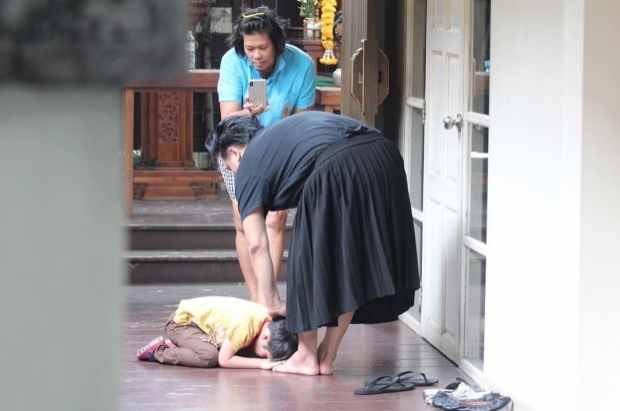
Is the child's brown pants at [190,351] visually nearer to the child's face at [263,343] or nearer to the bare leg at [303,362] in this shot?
the child's face at [263,343]

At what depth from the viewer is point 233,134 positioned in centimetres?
425

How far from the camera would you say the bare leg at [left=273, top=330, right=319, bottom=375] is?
418cm

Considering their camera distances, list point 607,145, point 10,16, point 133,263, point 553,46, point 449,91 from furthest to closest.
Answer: point 133,263 < point 449,91 < point 553,46 < point 607,145 < point 10,16

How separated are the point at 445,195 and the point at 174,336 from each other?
1275 mm

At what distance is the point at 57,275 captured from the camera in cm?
55

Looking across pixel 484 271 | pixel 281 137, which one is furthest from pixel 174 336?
pixel 484 271

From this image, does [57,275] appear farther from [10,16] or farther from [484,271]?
[484,271]

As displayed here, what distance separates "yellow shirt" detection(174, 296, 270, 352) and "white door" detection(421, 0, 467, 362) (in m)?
0.78

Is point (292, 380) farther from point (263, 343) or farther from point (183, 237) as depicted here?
point (183, 237)

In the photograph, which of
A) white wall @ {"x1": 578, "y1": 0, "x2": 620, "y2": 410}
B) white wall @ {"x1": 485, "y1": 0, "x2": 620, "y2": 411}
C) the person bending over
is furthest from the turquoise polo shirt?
white wall @ {"x1": 578, "y1": 0, "x2": 620, "y2": 410}

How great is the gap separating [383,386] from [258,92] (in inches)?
61.4

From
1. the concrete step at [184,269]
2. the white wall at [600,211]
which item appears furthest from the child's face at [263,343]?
the concrete step at [184,269]

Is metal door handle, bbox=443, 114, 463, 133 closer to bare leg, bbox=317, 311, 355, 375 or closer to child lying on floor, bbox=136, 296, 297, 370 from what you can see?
bare leg, bbox=317, 311, 355, 375

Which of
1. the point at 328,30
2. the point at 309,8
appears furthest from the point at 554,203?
the point at 309,8
